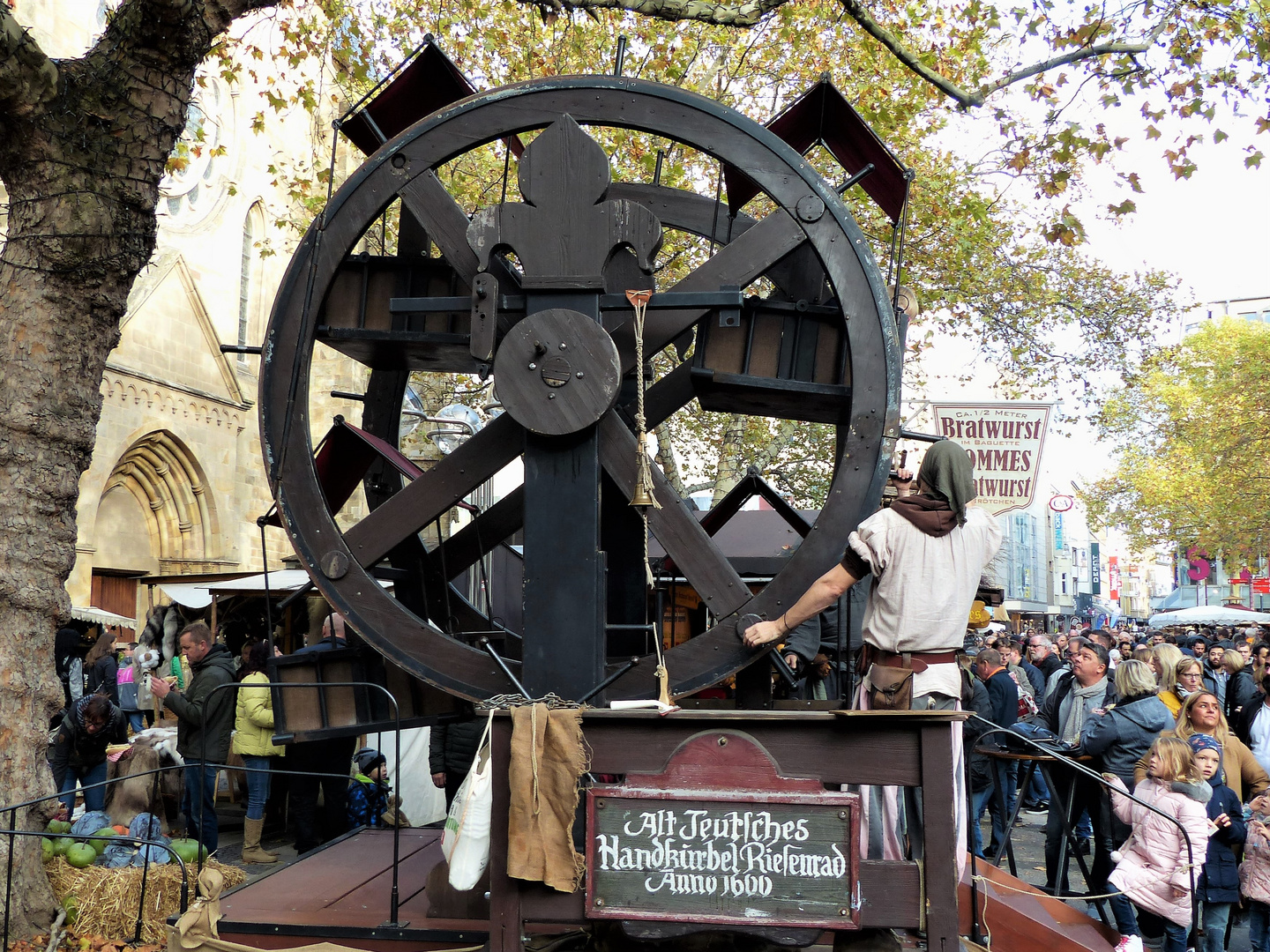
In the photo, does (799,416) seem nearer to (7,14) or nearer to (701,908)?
(701,908)

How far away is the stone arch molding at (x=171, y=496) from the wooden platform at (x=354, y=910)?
58.1 ft

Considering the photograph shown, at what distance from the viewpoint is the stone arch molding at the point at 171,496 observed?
20.6 metres

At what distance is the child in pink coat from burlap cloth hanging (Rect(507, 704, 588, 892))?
338 cm

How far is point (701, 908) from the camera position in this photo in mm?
3270

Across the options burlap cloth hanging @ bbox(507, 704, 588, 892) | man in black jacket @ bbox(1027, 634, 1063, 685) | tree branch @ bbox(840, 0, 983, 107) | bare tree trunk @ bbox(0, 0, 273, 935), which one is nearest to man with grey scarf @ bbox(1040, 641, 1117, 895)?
burlap cloth hanging @ bbox(507, 704, 588, 892)

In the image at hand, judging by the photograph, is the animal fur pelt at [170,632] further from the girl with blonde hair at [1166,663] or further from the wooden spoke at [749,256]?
the wooden spoke at [749,256]

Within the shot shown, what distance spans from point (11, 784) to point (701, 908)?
13.0 feet

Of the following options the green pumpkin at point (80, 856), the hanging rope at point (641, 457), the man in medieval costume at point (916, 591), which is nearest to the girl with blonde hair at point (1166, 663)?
the man in medieval costume at point (916, 591)

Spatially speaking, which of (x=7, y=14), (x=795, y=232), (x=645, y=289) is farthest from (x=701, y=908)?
(x=7, y=14)

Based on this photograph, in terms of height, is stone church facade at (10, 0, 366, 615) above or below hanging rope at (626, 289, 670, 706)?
above

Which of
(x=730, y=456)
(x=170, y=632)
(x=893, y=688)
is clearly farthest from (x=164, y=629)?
(x=893, y=688)

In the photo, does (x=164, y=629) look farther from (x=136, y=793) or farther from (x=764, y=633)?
(x=764, y=633)

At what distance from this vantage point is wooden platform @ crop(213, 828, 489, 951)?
13.1ft

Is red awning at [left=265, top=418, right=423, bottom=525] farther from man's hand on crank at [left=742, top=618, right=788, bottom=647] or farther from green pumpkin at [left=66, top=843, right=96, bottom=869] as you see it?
green pumpkin at [left=66, top=843, right=96, bottom=869]
